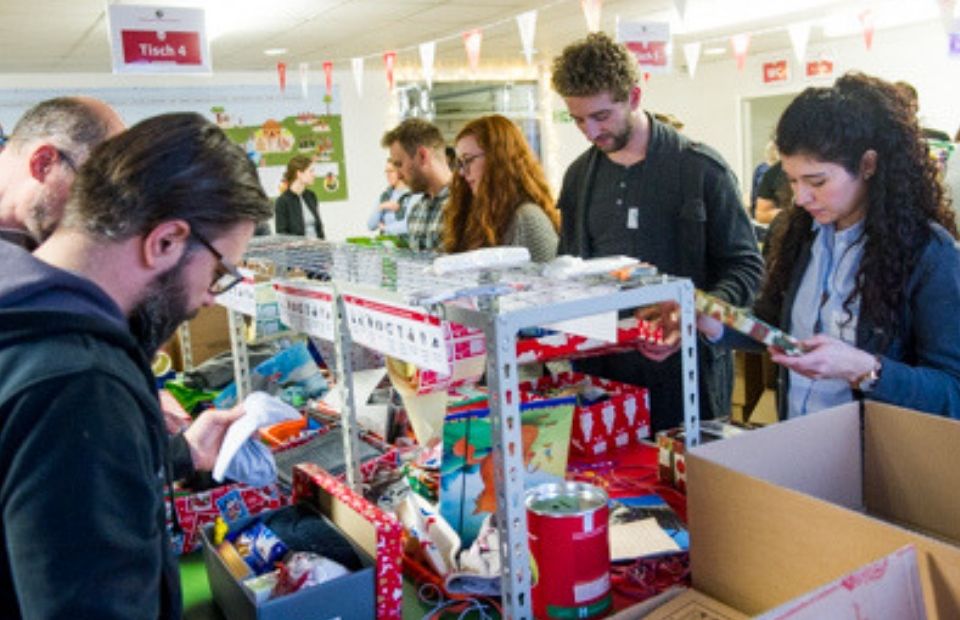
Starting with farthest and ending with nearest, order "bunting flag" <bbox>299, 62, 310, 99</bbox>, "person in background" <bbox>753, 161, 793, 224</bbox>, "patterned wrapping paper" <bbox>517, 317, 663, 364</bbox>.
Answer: "bunting flag" <bbox>299, 62, 310, 99</bbox>, "person in background" <bbox>753, 161, 793, 224</bbox>, "patterned wrapping paper" <bbox>517, 317, 663, 364</bbox>

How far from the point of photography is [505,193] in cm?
295

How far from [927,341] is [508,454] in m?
0.92

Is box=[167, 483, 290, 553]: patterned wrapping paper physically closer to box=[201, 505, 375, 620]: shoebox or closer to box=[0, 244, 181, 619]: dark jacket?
box=[201, 505, 375, 620]: shoebox

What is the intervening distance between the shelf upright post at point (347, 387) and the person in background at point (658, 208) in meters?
0.98

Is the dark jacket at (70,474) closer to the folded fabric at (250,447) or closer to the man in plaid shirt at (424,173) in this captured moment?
the folded fabric at (250,447)

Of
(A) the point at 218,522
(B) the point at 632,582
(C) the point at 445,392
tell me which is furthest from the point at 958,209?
(A) the point at 218,522

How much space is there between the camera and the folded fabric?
1.34 m

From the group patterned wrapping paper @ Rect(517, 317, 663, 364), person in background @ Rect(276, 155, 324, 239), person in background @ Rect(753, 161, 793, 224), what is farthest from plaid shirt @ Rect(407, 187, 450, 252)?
person in background @ Rect(276, 155, 324, 239)

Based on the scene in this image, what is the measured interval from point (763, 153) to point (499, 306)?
1254cm

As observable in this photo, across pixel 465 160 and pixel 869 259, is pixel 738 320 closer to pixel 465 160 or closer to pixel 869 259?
pixel 869 259

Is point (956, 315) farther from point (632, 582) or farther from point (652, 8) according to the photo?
point (652, 8)

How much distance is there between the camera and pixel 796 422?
52.7 inches

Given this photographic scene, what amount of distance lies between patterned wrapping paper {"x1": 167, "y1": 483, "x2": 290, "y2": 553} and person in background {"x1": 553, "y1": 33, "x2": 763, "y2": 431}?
1.12 m

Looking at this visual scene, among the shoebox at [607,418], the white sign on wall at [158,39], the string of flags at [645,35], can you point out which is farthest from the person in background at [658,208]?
the white sign on wall at [158,39]
